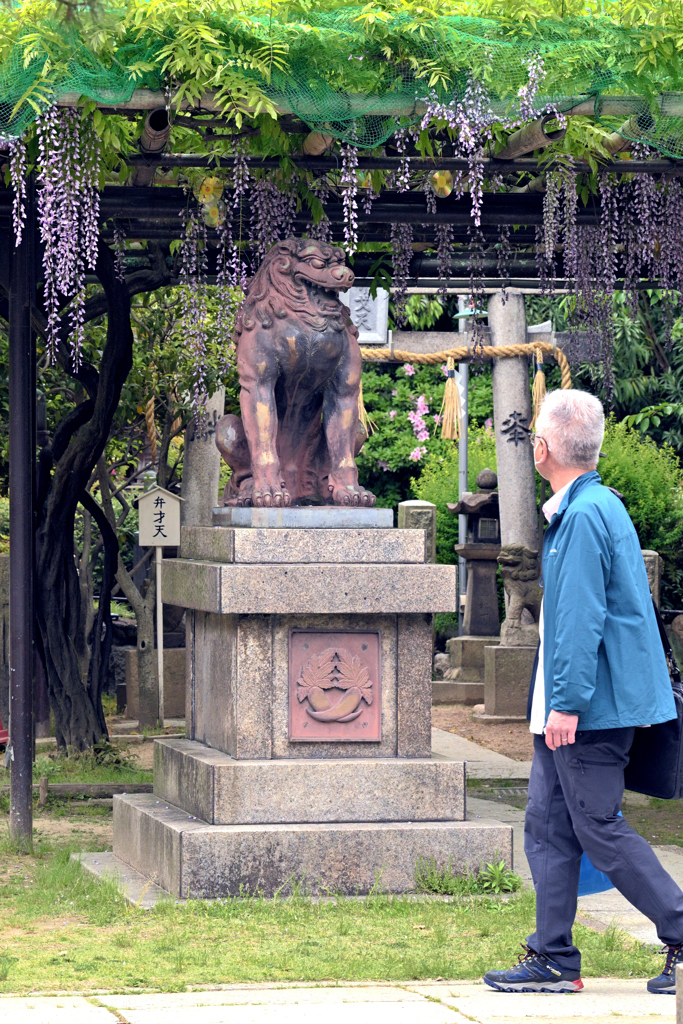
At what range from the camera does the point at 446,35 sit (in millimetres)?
5875

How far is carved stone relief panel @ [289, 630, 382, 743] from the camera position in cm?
570

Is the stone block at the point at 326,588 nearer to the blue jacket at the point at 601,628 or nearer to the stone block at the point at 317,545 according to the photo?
the stone block at the point at 317,545

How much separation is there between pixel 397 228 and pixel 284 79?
2.27 meters

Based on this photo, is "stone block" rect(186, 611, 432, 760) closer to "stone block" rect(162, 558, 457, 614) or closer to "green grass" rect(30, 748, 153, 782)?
"stone block" rect(162, 558, 457, 614)

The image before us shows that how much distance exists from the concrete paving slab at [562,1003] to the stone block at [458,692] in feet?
35.7

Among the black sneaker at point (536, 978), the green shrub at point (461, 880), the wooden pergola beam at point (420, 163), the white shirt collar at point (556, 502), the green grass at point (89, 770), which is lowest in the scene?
the green grass at point (89, 770)

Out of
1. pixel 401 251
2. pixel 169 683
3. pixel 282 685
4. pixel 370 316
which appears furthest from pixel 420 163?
pixel 370 316

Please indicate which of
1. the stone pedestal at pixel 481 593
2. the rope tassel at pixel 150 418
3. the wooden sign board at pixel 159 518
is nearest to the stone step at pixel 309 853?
the wooden sign board at pixel 159 518

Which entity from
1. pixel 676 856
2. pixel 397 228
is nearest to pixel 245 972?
pixel 676 856

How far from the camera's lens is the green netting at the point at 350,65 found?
573cm

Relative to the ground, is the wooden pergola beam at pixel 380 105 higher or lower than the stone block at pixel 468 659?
higher

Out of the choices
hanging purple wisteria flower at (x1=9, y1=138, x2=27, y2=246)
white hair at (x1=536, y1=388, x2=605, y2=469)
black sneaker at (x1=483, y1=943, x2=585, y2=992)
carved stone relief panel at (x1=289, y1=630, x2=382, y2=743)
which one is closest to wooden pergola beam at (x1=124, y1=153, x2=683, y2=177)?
hanging purple wisteria flower at (x1=9, y1=138, x2=27, y2=246)

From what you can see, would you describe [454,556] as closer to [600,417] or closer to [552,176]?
[552,176]

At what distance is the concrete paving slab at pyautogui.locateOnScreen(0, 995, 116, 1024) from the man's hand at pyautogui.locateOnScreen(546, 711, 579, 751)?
4.65ft
